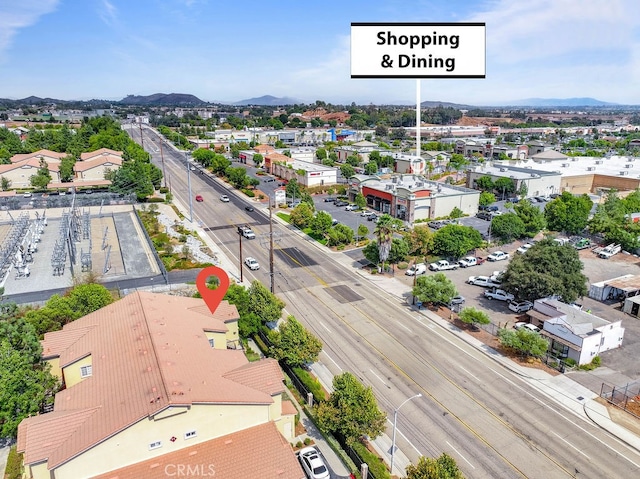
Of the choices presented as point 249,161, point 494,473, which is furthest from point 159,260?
point 249,161

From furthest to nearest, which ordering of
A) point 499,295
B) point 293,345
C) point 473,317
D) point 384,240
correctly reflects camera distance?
point 384,240, point 499,295, point 473,317, point 293,345

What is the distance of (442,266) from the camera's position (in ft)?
161

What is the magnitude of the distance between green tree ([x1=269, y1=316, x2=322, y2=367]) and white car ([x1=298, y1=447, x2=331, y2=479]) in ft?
22.2

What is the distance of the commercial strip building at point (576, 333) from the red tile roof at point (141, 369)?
21.5 metres

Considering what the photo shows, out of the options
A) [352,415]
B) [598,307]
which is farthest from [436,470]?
[598,307]

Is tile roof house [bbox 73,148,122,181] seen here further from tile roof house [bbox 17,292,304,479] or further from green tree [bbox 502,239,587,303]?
green tree [bbox 502,239,587,303]

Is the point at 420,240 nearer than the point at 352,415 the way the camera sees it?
No

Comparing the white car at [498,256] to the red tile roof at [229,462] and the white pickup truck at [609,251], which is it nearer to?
the white pickup truck at [609,251]

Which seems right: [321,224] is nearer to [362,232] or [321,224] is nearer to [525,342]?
[362,232]

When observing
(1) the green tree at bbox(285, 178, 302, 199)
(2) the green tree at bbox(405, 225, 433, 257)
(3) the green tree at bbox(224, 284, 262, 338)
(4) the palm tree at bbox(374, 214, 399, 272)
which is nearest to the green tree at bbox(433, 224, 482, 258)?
(2) the green tree at bbox(405, 225, 433, 257)

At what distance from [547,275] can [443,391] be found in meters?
15.3

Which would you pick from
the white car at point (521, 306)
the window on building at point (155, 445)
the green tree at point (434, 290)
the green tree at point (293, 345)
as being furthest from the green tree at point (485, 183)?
the window on building at point (155, 445)

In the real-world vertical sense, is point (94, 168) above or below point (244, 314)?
above

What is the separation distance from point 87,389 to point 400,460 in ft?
52.1
